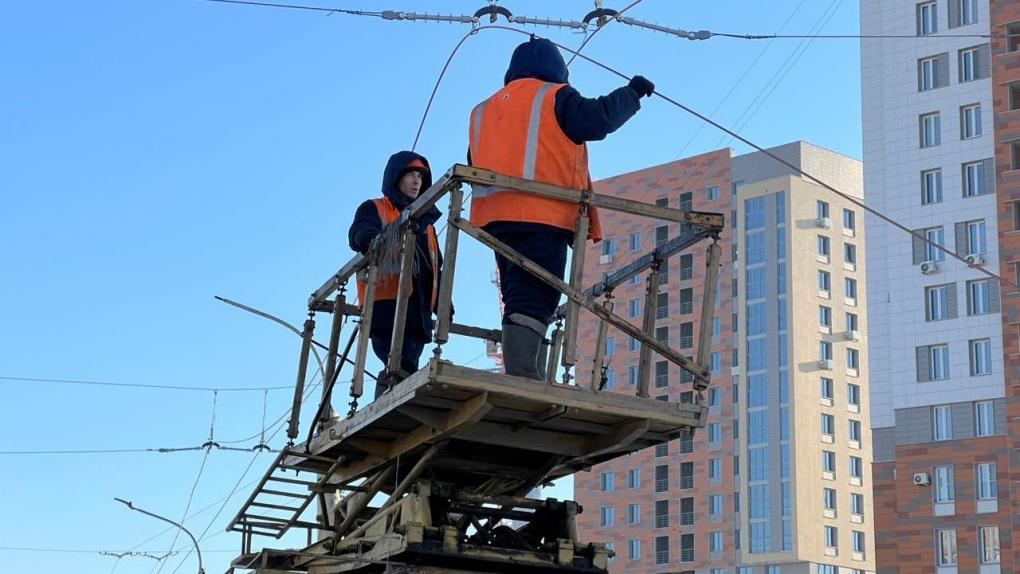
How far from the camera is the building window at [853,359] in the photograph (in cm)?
11112

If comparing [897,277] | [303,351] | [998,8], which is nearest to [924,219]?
[897,277]

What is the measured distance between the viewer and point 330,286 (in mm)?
12047

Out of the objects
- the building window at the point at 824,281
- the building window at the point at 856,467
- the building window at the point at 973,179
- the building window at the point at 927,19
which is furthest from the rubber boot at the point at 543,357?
the building window at the point at 856,467

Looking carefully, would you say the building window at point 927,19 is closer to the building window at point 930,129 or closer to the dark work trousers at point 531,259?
the building window at point 930,129

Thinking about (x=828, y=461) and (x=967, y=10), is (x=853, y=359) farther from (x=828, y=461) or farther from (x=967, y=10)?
(x=967, y=10)

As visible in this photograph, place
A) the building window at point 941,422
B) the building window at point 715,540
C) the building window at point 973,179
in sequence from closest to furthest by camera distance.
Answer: the building window at point 941,422 < the building window at point 973,179 < the building window at point 715,540

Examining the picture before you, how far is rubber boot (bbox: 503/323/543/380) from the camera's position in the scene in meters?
9.92

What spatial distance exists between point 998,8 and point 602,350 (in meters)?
63.0

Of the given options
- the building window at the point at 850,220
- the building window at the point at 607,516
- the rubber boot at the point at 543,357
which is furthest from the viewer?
the building window at the point at 850,220

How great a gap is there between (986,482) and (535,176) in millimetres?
60773

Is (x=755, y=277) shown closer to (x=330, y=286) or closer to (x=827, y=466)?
(x=827, y=466)

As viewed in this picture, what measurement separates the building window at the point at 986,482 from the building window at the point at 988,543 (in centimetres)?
138

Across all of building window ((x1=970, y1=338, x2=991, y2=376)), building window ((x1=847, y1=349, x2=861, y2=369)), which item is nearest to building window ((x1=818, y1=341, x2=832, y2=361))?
building window ((x1=847, y1=349, x2=861, y2=369))

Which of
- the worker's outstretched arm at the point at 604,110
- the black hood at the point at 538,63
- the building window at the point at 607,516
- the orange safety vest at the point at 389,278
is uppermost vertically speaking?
the building window at the point at 607,516
